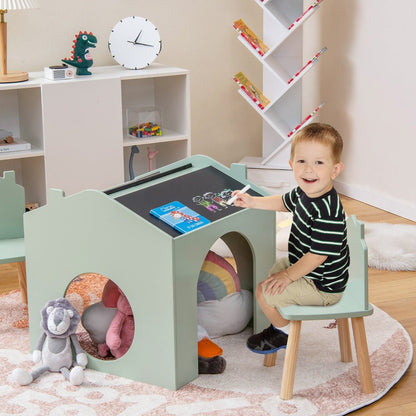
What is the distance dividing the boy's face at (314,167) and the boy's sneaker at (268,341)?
1.40 ft

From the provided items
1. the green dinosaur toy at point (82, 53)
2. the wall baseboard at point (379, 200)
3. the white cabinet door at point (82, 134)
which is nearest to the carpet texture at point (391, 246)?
the wall baseboard at point (379, 200)

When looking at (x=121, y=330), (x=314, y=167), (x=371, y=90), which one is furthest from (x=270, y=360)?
(x=371, y=90)

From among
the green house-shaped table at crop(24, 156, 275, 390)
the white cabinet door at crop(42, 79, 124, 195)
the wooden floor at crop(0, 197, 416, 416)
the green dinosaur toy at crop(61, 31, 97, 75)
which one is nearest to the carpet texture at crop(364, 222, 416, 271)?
the wooden floor at crop(0, 197, 416, 416)

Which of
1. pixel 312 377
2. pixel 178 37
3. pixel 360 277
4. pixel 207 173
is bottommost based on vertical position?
pixel 312 377

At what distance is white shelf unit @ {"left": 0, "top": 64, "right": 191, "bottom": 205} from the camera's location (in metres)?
3.38

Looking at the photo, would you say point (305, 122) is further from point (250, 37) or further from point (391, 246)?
point (391, 246)

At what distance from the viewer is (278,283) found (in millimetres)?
2051

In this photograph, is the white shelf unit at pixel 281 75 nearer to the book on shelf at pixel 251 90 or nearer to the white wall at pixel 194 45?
the book on shelf at pixel 251 90

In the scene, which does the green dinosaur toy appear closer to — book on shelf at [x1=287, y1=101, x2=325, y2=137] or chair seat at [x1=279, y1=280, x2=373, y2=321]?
book on shelf at [x1=287, y1=101, x2=325, y2=137]

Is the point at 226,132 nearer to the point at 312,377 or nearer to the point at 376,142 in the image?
the point at 376,142

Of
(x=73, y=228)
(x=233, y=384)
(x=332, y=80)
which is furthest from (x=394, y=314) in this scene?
(x=332, y=80)

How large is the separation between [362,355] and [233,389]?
1.15 ft

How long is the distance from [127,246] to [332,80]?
2.34m

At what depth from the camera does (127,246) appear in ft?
6.76
